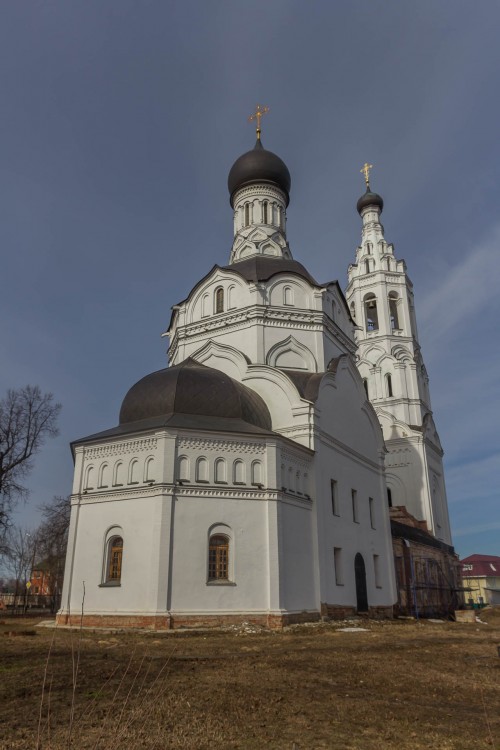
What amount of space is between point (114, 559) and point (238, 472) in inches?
172

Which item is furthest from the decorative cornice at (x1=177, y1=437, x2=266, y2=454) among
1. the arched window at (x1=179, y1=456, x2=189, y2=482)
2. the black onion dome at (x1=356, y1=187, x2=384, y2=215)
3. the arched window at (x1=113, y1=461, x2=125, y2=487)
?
the black onion dome at (x1=356, y1=187, x2=384, y2=215)

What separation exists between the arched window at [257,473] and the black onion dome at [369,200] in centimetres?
3227

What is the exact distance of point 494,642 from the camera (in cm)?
1335

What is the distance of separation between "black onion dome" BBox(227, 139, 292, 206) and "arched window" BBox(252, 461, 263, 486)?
17.1m

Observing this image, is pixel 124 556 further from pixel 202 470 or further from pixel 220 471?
pixel 220 471

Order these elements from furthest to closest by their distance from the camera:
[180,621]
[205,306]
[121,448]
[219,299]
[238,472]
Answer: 1. [205,306]
2. [219,299]
3. [121,448]
4. [238,472]
5. [180,621]

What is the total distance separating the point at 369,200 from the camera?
4381 cm

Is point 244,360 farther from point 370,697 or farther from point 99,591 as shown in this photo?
point 370,697

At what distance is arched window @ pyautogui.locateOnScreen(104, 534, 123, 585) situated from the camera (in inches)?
644

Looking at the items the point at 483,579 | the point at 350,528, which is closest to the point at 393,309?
the point at 350,528

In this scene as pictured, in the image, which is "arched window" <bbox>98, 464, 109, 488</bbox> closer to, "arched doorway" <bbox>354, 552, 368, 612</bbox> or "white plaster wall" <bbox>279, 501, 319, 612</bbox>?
"white plaster wall" <bbox>279, 501, 319, 612</bbox>

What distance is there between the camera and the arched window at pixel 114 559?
53.7ft

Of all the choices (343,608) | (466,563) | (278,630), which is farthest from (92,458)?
(466,563)

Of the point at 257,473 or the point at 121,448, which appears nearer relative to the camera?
the point at 257,473
